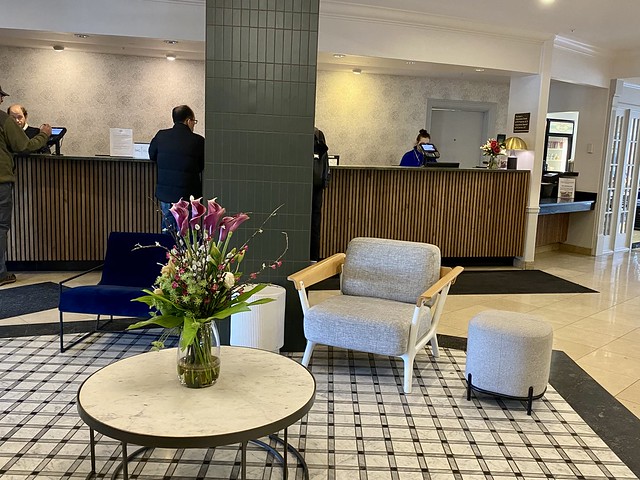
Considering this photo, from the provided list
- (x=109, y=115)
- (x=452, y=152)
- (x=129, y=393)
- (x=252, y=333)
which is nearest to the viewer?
(x=129, y=393)

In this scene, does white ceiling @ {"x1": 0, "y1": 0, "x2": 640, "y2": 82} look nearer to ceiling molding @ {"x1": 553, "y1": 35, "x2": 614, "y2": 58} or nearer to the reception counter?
ceiling molding @ {"x1": 553, "y1": 35, "x2": 614, "y2": 58}

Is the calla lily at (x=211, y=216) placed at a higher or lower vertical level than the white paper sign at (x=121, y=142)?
lower

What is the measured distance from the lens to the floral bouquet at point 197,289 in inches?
90.7

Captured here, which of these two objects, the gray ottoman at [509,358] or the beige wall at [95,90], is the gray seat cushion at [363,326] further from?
the beige wall at [95,90]

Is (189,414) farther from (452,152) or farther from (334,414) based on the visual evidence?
(452,152)

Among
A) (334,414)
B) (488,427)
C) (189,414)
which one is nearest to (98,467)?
(189,414)

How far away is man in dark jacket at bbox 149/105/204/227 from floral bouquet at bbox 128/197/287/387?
2978 millimetres

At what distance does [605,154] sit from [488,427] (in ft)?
23.2

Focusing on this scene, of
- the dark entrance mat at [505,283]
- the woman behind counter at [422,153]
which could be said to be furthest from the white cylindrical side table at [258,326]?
the woman behind counter at [422,153]

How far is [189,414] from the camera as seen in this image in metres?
2.23

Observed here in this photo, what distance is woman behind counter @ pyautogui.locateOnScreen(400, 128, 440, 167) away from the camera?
767 cm

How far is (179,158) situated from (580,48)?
600 cm

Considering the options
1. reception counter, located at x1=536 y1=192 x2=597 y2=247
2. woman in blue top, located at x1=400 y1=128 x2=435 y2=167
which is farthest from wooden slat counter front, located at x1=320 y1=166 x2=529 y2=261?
reception counter, located at x1=536 y1=192 x2=597 y2=247

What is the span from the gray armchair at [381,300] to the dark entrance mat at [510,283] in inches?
93.9
